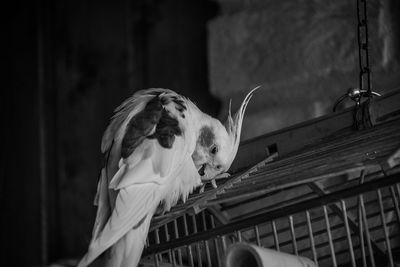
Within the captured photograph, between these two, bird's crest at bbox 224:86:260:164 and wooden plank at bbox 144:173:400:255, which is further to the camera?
bird's crest at bbox 224:86:260:164

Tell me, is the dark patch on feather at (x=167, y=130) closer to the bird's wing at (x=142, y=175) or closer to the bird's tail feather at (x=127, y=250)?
the bird's wing at (x=142, y=175)

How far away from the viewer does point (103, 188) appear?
818 mm

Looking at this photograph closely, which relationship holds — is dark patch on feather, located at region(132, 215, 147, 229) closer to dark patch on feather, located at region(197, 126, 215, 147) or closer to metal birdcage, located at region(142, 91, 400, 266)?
metal birdcage, located at region(142, 91, 400, 266)

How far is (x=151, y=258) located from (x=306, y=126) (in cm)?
29

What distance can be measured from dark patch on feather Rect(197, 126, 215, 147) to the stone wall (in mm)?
349

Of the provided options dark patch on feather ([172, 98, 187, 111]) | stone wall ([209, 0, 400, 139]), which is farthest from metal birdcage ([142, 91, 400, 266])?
stone wall ([209, 0, 400, 139])

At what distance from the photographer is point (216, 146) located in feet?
3.10

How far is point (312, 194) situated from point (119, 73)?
0.82 metres

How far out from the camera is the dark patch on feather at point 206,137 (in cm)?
96

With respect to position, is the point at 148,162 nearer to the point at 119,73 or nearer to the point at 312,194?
the point at 312,194

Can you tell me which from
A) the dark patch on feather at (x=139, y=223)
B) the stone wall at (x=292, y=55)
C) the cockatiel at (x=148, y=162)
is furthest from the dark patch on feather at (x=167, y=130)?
the stone wall at (x=292, y=55)

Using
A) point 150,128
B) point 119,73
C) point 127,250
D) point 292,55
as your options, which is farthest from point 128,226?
point 119,73

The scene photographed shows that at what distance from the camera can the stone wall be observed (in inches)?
45.8

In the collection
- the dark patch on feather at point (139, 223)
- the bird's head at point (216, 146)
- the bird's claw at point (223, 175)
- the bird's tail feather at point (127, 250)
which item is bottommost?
the bird's tail feather at point (127, 250)
